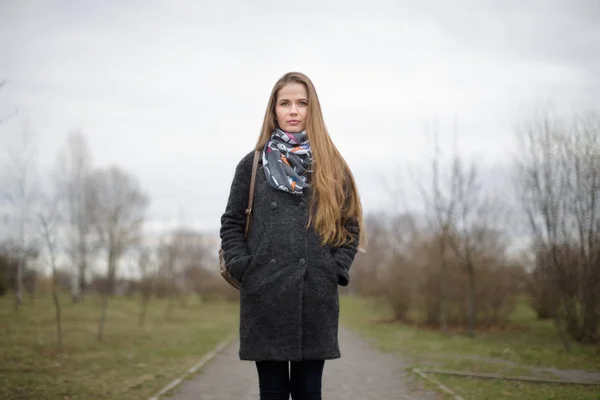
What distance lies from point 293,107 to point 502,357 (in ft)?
33.0

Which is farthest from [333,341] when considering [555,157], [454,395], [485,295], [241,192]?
[485,295]

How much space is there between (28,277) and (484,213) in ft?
87.8

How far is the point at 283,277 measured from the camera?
2779 millimetres

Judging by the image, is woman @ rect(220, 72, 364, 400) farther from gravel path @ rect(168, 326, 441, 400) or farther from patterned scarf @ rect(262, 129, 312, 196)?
gravel path @ rect(168, 326, 441, 400)

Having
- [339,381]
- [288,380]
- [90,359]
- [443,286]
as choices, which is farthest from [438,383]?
[443,286]

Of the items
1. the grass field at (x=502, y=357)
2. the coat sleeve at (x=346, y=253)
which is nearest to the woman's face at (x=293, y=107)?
the coat sleeve at (x=346, y=253)

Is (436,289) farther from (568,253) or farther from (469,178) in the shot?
(568,253)

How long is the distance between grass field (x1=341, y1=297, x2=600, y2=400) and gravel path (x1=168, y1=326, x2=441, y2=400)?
56cm

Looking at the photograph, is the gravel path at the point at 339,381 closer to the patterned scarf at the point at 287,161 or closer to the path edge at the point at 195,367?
the path edge at the point at 195,367

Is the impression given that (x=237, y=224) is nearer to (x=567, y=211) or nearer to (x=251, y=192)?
(x=251, y=192)

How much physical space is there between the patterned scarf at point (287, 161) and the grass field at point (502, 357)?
4953 mm

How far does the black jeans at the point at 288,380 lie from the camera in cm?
281

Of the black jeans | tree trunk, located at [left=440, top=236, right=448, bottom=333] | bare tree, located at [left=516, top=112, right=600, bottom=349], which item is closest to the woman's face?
the black jeans

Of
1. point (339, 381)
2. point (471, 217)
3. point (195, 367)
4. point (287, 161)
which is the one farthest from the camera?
point (471, 217)
